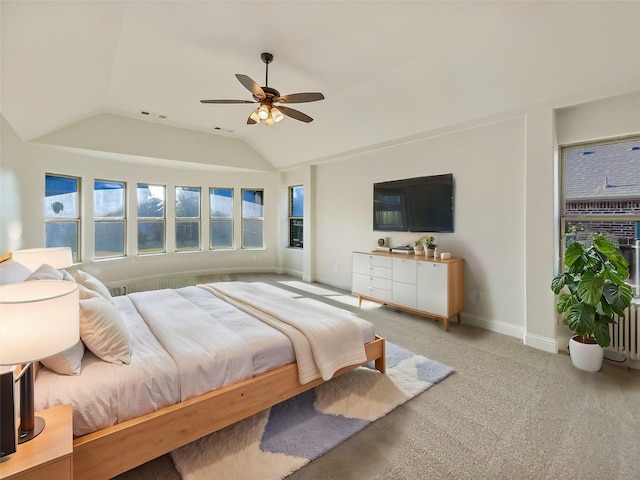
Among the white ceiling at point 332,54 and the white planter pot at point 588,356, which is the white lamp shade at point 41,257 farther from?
the white planter pot at point 588,356

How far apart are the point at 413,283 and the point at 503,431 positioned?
224 cm

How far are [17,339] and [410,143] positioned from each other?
4729mm

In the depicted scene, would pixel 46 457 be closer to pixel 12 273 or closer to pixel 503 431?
pixel 12 273

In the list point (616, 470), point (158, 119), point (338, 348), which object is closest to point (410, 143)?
point (338, 348)

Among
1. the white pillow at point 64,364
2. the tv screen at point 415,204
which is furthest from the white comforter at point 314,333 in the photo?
the tv screen at point 415,204

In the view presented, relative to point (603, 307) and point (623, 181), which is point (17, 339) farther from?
point (623, 181)

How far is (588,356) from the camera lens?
272 centimetres

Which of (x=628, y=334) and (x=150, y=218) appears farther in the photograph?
(x=150, y=218)

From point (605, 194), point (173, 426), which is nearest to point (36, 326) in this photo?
point (173, 426)

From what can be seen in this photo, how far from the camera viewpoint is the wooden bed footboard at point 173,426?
1.41m

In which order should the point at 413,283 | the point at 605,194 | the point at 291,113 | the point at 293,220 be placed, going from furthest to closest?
the point at 293,220 < the point at 413,283 < the point at 291,113 < the point at 605,194

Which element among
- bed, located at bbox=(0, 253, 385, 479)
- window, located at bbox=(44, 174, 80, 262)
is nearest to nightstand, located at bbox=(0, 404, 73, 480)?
bed, located at bbox=(0, 253, 385, 479)

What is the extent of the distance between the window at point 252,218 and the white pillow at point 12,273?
17.5 feet

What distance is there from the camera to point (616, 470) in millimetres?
1678
